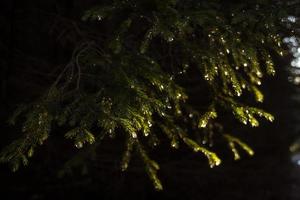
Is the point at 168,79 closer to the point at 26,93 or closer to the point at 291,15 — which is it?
the point at 291,15

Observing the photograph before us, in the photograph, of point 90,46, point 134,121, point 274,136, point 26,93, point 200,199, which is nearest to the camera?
point 134,121

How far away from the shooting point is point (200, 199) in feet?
26.8

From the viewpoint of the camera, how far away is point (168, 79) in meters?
3.24

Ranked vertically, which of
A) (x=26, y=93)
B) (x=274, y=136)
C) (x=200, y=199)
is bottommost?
(x=200, y=199)

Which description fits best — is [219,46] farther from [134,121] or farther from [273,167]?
[273,167]

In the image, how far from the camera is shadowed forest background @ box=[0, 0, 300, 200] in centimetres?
567

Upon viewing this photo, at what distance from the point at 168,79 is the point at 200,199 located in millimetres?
5368

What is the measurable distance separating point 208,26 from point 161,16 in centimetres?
42

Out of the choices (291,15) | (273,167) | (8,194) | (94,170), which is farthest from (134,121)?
(273,167)

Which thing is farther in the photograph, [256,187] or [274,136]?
[274,136]

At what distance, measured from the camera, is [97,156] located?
6.45m

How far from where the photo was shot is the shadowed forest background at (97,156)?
5.67 meters

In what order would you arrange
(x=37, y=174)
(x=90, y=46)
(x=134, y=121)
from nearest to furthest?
(x=134, y=121)
(x=90, y=46)
(x=37, y=174)

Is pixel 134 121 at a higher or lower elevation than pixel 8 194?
higher
